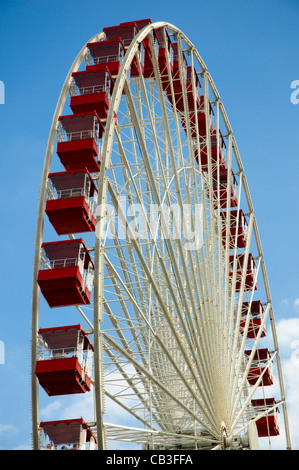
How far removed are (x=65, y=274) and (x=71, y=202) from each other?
191cm

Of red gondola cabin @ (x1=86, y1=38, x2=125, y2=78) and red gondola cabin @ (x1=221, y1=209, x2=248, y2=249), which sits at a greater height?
red gondola cabin @ (x1=86, y1=38, x2=125, y2=78)

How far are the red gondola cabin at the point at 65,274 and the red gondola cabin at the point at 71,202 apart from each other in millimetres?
569

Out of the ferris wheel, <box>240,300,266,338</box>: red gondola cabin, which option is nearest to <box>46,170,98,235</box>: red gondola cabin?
the ferris wheel

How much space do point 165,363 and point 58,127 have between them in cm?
801

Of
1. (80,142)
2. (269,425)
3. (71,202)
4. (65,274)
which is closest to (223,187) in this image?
(269,425)

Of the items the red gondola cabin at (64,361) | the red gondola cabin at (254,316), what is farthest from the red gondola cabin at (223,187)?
the red gondola cabin at (64,361)

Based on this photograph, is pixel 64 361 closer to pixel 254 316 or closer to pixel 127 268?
pixel 127 268

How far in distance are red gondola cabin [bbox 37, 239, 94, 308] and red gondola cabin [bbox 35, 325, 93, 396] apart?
30.0 inches

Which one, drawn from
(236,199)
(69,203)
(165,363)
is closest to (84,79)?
(69,203)

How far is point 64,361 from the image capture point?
702 inches

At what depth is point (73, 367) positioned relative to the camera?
17719 millimetres

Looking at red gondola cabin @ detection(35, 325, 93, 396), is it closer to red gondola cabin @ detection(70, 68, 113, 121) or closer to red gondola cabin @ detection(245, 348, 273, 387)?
red gondola cabin @ detection(70, 68, 113, 121)

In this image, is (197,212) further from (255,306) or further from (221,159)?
(255,306)

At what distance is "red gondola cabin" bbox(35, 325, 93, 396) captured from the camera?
17.8m
